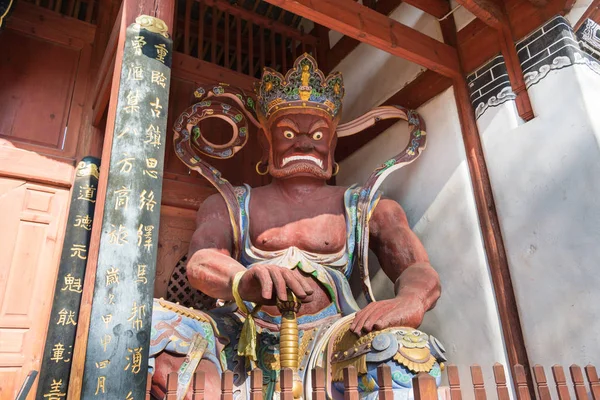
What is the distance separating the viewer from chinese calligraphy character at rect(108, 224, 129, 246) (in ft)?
5.92

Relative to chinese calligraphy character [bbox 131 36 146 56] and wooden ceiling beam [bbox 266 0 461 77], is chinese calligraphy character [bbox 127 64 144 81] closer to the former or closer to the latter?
chinese calligraphy character [bbox 131 36 146 56]

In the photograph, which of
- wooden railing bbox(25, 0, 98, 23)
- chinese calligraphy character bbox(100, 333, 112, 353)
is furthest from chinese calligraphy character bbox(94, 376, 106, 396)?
wooden railing bbox(25, 0, 98, 23)

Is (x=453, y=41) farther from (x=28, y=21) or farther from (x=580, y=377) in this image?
(x=28, y=21)

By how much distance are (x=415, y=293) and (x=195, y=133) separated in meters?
1.74

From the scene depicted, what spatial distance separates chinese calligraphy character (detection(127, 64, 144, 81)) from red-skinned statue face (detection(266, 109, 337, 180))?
1.15 meters

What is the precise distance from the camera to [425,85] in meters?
3.39

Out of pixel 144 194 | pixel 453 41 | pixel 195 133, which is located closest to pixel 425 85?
pixel 453 41

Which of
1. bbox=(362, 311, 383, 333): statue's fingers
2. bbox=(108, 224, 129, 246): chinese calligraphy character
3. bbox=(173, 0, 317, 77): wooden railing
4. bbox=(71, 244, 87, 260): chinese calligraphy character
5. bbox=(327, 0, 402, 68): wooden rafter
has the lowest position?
bbox=(362, 311, 383, 333): statue's fingers

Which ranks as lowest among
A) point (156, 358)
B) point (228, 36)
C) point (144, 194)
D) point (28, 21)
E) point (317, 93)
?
point (156, 358)

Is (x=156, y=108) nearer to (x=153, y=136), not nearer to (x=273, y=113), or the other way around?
(x=153, y=136)

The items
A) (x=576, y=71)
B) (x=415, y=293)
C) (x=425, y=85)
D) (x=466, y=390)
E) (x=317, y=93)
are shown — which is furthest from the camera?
(x=425, y=85)

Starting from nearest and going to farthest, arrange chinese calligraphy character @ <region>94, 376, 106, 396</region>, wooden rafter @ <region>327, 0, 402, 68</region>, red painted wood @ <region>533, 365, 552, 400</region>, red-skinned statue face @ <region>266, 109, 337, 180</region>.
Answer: chinese calligraphy character @ <region>94, 376, 106, 396</region> → red painted wood @ <region>533, 365, 552, 400</region> → red-skinned statue face @ <region>266, 109, 337, 180</region> → wooden rafter @ <region>327, 0, 402, 68</region>

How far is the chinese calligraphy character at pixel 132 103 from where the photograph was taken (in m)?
2.02

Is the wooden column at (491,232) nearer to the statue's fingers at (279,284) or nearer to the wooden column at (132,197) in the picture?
the statue's fingers at (279,284)
